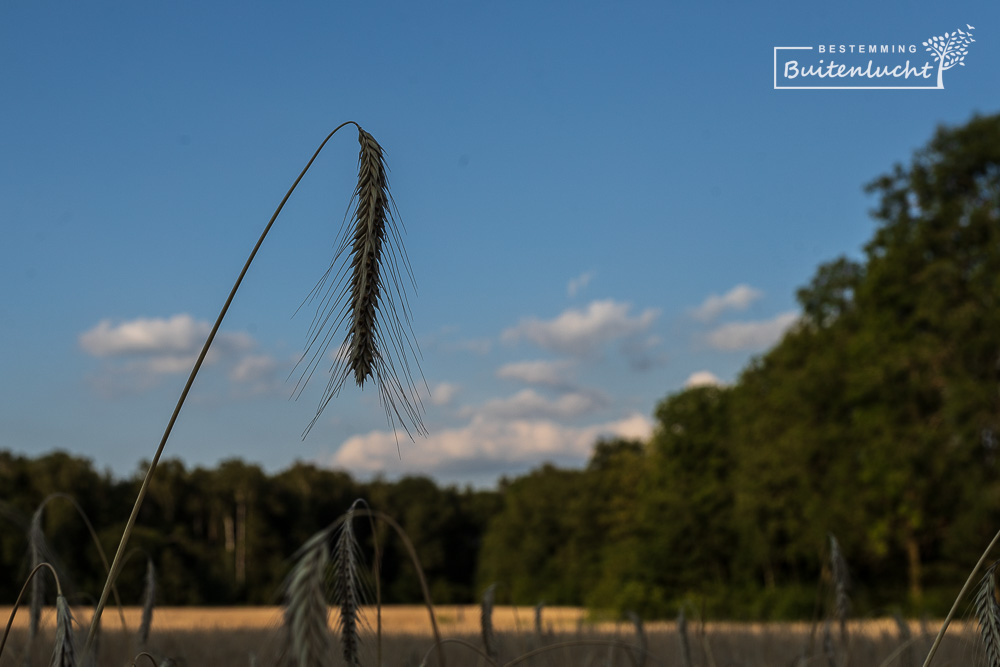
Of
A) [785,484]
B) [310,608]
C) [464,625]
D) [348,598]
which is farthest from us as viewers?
[785,484]

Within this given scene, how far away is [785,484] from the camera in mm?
35125

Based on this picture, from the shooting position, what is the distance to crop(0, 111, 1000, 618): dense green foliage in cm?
2742

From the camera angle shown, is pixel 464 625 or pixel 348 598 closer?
pixel 348 598

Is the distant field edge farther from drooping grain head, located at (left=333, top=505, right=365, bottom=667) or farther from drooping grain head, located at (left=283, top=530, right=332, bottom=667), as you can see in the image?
drooping grain head, located at (left=283, top=530, right=332, bottom=667)

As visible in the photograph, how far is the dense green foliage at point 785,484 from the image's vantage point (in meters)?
27.4

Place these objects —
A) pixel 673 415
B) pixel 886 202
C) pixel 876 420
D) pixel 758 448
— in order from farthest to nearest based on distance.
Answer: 1. pixel 673 415
2. pixel 758 448
3. pixel 886 202
4. pixel 876 420

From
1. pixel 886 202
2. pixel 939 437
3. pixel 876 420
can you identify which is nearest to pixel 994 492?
pixel 939 437

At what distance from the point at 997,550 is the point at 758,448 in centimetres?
1058

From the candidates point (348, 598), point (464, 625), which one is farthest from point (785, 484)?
point (348, 598)

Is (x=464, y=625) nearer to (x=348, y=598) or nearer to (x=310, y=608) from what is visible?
(x=348, y=598)

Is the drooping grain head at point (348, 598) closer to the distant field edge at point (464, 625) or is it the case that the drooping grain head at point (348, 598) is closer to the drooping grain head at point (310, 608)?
the distant field edge at point (464, 625)

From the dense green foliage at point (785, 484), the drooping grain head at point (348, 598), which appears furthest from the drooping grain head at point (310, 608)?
the dense green foliage at point (785, 484)

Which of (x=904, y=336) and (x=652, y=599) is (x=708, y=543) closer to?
(x=652, y=599)

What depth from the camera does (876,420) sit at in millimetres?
29172
